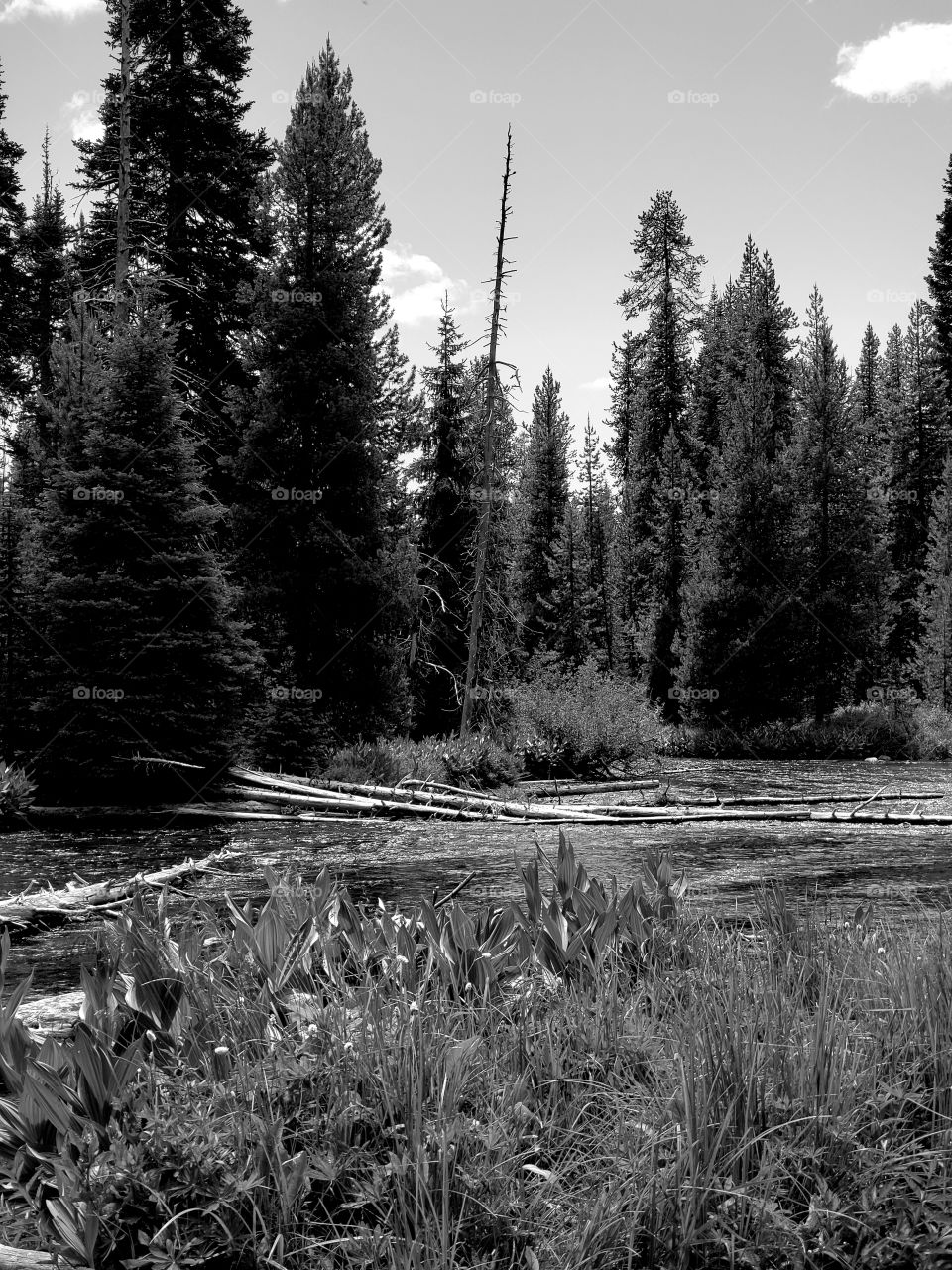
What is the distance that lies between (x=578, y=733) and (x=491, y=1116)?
18468mm

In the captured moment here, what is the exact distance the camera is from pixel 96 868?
30.2 ft

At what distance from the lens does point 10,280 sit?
121 ft

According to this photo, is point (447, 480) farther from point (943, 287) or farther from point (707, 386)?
point (943, 287)

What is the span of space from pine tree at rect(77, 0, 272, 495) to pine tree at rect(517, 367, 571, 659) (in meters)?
25.8

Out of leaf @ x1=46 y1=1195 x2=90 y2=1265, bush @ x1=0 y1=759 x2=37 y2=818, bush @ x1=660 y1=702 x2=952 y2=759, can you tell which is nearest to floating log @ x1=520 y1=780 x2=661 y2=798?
bush @ x1=0 y1=759 x2=37 y2=818

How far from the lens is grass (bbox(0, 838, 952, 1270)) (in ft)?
8.02

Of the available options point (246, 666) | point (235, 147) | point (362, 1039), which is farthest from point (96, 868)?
point (235, 147)

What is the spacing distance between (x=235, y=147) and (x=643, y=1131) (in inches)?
1273

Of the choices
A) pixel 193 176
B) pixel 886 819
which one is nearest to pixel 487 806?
pixel 886 819

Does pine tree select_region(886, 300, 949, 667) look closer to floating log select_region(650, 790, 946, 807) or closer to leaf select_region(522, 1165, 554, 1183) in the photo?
Result: floating log select_region(650, 790, 946, 807)

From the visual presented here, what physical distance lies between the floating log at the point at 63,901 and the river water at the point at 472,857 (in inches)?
5.4

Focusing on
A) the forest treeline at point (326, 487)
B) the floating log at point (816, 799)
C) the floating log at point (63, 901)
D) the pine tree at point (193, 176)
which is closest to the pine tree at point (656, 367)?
the forest treeline at point (326, 487)

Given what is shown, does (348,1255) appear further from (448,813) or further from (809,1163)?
(448,813)

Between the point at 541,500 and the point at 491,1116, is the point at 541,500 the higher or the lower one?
the higher one
